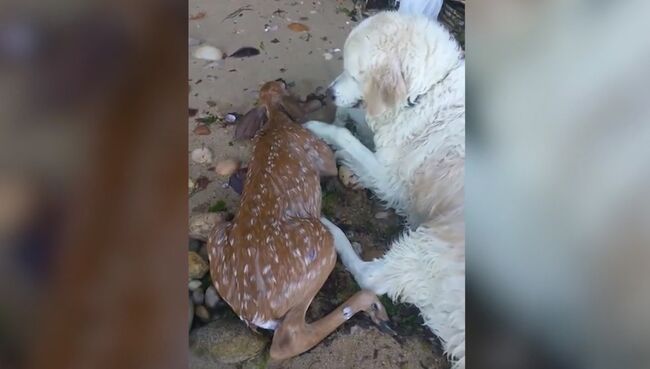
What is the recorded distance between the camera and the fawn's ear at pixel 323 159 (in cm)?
103

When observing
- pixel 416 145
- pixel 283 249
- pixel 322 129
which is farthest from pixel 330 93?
pixel 283 249

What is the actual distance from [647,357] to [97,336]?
0.89m

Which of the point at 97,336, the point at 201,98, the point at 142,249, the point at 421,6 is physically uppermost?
the point at 421,6

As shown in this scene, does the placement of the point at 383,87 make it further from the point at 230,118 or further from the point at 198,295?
the point at 198,295

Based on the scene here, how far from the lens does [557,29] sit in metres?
1.03

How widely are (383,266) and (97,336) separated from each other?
47cm

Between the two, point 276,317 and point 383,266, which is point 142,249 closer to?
point 276,317

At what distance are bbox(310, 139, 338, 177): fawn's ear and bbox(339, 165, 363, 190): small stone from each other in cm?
1

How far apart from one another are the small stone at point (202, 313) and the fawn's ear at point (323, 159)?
0.29 metres

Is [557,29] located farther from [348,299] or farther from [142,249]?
[142,249]

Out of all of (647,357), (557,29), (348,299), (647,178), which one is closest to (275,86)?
(348,299)

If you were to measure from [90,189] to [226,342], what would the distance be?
0.33 m

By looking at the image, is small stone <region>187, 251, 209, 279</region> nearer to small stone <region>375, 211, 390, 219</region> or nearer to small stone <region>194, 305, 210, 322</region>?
small stone <region>194, 305, 210, 322</region>

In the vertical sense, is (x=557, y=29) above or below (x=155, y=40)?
above
